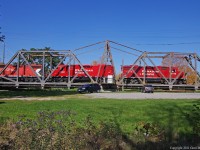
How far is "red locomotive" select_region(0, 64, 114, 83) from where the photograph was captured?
177 ft

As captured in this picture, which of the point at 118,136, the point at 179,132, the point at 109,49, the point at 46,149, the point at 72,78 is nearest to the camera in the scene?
the point at 46,149

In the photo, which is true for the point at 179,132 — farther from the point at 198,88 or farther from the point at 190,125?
the point at 198,88

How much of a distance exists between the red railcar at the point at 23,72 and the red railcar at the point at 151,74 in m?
15.8

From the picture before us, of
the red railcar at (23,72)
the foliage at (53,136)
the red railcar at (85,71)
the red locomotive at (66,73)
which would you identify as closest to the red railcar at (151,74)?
the red railcar at (85,71)

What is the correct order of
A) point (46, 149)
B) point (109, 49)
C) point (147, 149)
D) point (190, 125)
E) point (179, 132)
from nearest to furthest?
point (46, 149)
point (147, 149)
point (179, 132)
point (190, 125)
point (109, 49)

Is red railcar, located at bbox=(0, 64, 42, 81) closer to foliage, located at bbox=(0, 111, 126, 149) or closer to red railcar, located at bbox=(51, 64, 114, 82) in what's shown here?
red railcar, located at bbox=(51, 64, 114, 82)

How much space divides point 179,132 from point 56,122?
12.7 ft

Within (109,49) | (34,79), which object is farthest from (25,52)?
(109,49)

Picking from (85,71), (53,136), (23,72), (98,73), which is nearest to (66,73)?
(85,71)

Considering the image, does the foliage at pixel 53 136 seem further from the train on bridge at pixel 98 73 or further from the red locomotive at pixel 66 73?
the train on bridge at pixel 98 73

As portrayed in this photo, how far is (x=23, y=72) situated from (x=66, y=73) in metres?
7.92

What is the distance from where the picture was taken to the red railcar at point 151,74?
5506cm

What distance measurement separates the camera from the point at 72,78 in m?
53.8

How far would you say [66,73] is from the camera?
54250 millimetres
